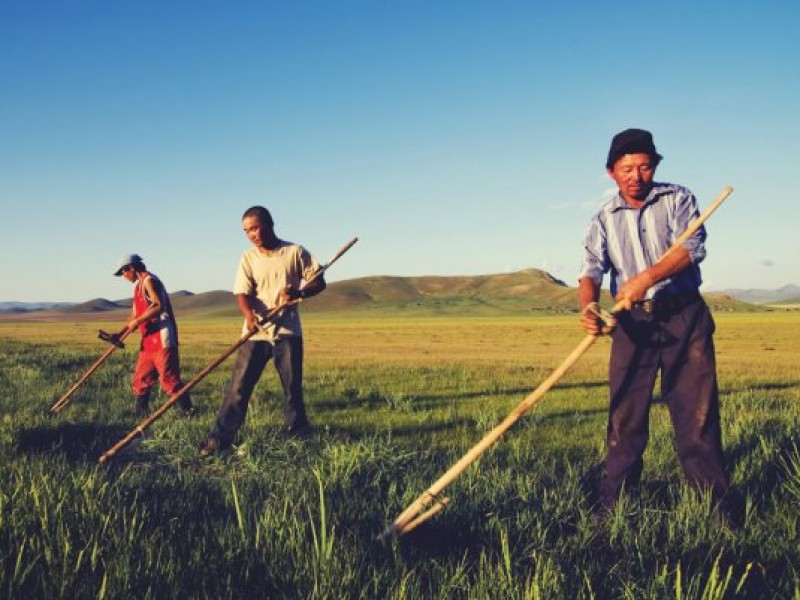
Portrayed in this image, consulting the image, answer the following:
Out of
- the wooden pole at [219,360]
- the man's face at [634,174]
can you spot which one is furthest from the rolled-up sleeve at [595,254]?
the wooden pole at [219,360]

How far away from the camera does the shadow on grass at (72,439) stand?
19.4ft

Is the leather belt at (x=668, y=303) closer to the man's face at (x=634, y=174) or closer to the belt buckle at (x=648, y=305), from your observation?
the belt buckle at (x=648, y=305)

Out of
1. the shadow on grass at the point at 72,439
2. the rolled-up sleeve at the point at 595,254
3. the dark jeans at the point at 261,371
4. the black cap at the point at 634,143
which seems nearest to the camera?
the black cap at the point at 634,143

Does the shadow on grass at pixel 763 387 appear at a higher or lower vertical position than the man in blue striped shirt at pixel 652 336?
lower

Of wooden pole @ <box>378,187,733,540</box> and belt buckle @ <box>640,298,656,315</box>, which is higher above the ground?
belt buckle @ <box>640,298,656,315</box>

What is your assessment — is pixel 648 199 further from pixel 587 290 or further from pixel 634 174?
pixel 587 290

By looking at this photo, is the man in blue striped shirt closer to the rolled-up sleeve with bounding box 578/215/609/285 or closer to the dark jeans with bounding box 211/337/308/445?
the rolled-up sleeve with bounding box 578/215/609/285

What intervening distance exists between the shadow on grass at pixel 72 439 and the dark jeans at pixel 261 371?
134cm

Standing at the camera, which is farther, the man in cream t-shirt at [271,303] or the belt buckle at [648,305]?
the man in cream t-shirt at [271,303]

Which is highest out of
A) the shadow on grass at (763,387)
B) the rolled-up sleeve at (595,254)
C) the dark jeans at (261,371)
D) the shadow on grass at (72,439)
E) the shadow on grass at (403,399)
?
the rolled-up sleeve at (595,254)

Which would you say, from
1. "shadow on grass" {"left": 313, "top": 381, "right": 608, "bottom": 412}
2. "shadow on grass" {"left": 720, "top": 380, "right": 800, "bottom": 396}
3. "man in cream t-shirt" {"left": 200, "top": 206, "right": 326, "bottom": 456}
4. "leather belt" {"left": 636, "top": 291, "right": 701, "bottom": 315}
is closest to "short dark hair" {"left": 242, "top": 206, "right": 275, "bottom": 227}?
"man in cream t-shirt" {"left": 200, "top": 206, "right": 326, "bottom": 456}

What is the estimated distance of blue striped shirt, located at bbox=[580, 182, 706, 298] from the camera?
3932 mm

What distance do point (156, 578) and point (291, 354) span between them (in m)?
4.14

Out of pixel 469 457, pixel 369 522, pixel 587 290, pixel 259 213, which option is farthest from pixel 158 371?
pixel 469 457
